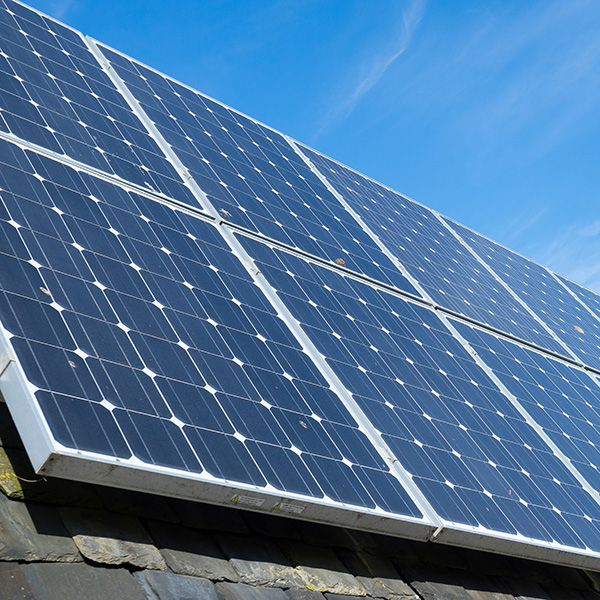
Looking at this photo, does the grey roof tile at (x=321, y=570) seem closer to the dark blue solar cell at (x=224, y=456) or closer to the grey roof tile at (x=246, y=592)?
the grey roof tile at (x=246, y=592)

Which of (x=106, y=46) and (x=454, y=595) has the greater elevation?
(x=106, y=46)

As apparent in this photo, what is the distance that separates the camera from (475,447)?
922cm

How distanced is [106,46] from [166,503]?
10.5m

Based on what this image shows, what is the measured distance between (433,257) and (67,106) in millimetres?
8716

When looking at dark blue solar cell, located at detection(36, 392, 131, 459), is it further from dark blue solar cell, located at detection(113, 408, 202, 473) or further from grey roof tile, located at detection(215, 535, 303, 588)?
grey roof tile, located at detection(215, 535, 303, 588)

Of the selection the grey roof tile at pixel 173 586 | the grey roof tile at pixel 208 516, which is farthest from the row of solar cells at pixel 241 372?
the grey roof tile at pixel 173 586

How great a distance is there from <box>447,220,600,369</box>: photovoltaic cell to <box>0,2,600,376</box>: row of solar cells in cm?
9

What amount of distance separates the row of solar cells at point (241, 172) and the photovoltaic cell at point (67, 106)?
1.0 inches

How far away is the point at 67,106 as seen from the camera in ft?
33.4

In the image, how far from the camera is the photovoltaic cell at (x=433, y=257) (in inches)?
575

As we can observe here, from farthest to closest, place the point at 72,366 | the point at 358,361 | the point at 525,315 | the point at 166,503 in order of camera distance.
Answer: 1. the point at 525,315
2. the point at 358,361
3. the point at 166,503
4. the point at 72,366

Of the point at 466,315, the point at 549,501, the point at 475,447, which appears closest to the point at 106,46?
the point at 466,315

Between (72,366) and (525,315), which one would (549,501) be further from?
(525,315)

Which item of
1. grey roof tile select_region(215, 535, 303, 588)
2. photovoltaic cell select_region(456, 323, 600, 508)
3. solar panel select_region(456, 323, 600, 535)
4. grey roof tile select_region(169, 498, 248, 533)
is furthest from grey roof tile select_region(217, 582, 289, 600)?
photovoltaic cell select_region(456, 323, 600, 508)
